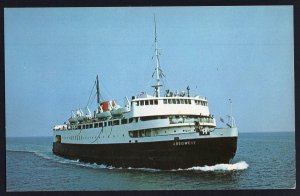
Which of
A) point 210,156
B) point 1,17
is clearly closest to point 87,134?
point 210,156

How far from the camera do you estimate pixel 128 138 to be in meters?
22.3

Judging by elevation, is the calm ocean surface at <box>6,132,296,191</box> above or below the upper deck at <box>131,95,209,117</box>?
below

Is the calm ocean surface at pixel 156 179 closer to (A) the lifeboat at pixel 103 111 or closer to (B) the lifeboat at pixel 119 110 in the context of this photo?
(B) the lifeboat at pixel 119 110

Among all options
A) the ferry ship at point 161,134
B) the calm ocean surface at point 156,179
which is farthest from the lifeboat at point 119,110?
the calm ocean surface at point 156,179

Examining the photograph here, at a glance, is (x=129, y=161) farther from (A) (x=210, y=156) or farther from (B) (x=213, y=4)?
(B) (x=213, y=4)

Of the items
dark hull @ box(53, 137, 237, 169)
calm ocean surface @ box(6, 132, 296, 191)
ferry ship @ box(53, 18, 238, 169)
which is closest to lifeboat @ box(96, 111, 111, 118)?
ferry ship @ box(53, 18, 238, 169)

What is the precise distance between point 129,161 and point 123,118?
2.28 meters

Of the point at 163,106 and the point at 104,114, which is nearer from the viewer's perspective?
the point at 163,106

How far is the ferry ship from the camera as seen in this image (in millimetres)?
20172

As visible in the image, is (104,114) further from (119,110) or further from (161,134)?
(161,134)

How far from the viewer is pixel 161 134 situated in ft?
69.5

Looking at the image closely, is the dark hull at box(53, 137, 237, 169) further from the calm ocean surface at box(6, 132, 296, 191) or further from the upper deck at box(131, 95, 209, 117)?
the upper deck at box(131, 95, 209, 117)

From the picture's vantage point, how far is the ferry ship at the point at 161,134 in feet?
66.2

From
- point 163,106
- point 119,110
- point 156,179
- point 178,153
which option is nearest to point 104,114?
point 119,110
